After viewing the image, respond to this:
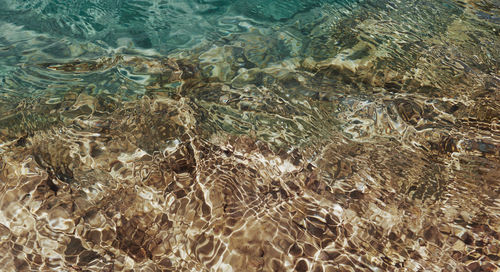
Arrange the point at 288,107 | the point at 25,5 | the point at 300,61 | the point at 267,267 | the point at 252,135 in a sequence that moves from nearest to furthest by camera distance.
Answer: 1. the point at 267,267
2. the point at 252,135
3. the point at 288,107
4. the point at 300,61
5. the point at 25,5

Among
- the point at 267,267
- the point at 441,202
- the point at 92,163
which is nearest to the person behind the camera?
the point at 267,267

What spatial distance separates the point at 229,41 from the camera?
459 cm

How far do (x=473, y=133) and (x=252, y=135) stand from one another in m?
2.22

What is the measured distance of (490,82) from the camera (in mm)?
4066

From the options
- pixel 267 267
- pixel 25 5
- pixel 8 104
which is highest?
pixel 25 5

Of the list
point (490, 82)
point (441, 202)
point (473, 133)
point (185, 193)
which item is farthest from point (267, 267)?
point (490, 82)

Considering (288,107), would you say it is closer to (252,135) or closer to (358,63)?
(252,135)

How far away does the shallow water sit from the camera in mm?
2576

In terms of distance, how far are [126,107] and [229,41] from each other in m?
1.70

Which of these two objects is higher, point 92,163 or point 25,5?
point 25,5

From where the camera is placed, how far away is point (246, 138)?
3379 millimetres

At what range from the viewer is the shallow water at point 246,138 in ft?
8.45

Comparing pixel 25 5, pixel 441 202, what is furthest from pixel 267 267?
pixel 25 5

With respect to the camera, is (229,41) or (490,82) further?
(229,41)
